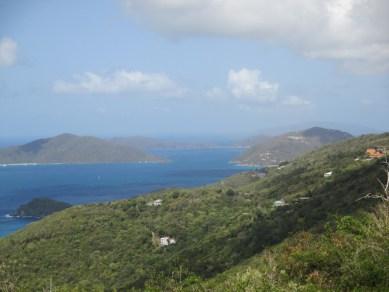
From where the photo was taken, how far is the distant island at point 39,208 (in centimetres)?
11331

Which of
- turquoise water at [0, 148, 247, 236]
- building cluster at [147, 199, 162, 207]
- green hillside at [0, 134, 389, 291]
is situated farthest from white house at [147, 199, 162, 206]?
turquoise water at [0, 148, 247, 236]

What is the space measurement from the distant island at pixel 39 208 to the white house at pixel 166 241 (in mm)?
73290

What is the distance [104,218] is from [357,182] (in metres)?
28.6

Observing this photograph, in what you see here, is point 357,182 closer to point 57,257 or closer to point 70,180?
point 57,257

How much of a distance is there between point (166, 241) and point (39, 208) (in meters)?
80.5

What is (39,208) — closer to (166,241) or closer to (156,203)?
(156,203)

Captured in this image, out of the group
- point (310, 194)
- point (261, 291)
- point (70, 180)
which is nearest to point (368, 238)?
point (261, 291)

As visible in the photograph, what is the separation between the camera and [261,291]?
29.8 feet

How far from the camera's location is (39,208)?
115938 millimetres

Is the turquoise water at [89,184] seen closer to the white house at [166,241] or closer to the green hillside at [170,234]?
the green hillside at [170,234]

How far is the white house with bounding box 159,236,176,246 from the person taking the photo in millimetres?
44175

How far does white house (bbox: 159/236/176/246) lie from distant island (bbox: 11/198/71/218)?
73290 mm

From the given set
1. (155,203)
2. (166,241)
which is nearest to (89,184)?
(155,203)

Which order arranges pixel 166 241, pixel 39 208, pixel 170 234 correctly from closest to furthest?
pixel 166 241, pixel 170 234, pixel 39 208
